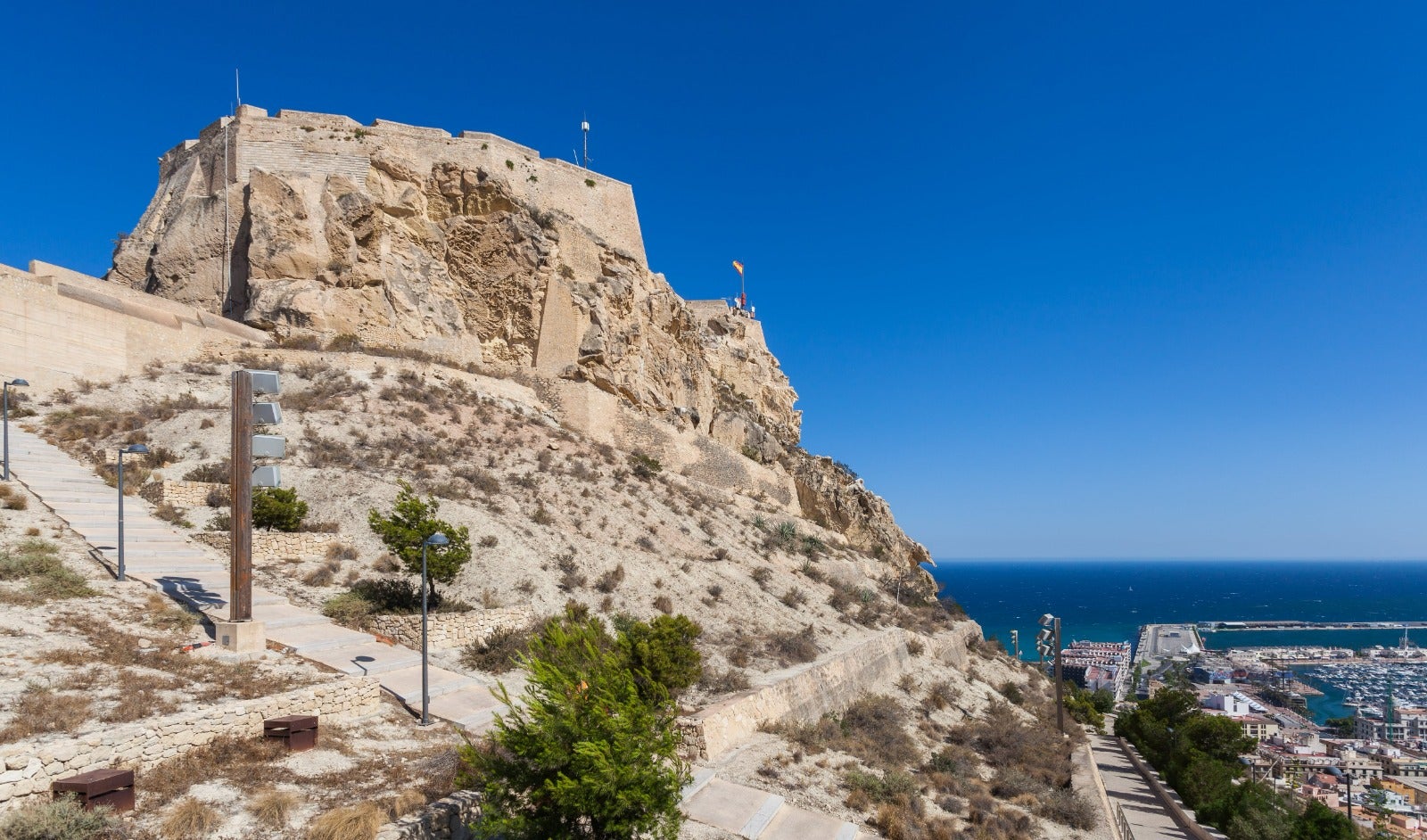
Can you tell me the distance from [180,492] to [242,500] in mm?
6910

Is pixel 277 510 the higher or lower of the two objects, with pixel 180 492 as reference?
lower

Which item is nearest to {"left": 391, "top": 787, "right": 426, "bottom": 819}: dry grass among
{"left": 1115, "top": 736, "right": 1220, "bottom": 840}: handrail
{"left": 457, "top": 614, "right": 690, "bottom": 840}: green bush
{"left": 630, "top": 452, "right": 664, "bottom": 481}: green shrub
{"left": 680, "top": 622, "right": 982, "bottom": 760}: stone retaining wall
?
{"left": 457, "top": 614, "right": 690, "bottom": 840}: green bush

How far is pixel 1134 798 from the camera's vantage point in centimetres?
1623

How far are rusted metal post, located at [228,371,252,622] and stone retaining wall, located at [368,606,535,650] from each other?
83.7 inches

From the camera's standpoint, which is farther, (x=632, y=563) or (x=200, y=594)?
(x=632, y=563)

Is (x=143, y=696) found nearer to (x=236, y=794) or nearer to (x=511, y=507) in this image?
(x=236, y=794)

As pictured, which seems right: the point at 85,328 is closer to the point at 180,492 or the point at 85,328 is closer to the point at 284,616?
the point at 180,492

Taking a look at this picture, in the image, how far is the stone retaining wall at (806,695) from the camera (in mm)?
8891

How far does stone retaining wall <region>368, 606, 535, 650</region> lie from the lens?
10.5 m

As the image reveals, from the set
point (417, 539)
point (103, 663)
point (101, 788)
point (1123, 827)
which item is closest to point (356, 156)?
point (417, 539)

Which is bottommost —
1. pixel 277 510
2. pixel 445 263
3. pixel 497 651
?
pixel 497 651

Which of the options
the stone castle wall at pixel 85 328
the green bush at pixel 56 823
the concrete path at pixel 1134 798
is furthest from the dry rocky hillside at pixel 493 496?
the concrete path at pixel 1134 798

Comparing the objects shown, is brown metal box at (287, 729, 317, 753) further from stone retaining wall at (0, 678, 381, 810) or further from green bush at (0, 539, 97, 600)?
green bush at (0, 539, 97, 600)

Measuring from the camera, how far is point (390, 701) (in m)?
8.34
